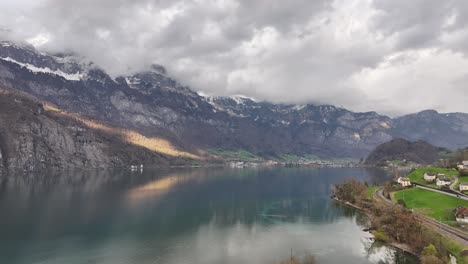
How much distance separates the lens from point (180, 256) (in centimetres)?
7356

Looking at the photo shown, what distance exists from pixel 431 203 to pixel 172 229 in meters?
76.3

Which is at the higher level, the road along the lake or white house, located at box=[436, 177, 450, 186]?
white house, located at box=[436, 177, 450, 186]

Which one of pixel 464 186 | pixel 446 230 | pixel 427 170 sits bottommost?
pixel 446 230

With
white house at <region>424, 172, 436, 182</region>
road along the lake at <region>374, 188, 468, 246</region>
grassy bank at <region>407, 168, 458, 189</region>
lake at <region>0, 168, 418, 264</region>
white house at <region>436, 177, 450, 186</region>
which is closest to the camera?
road along the lake at <region>374, 188, 468, 246</region>

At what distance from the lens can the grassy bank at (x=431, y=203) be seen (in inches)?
3772

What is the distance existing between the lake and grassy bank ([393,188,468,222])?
55.6ft

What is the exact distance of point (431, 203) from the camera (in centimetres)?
10881

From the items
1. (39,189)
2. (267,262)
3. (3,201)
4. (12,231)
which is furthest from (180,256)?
(39,189)

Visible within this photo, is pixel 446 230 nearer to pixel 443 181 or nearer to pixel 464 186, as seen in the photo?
pixel 464 186

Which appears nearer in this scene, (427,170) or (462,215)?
(462,215)

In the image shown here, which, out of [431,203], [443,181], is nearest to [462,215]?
[431,203]

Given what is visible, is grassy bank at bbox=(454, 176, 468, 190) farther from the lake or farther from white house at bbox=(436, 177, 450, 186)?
the lake

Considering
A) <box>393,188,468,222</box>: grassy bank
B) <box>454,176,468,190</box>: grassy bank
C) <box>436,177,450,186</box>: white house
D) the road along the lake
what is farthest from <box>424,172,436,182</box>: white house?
the road along the lake

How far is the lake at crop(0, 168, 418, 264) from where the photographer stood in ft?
243
